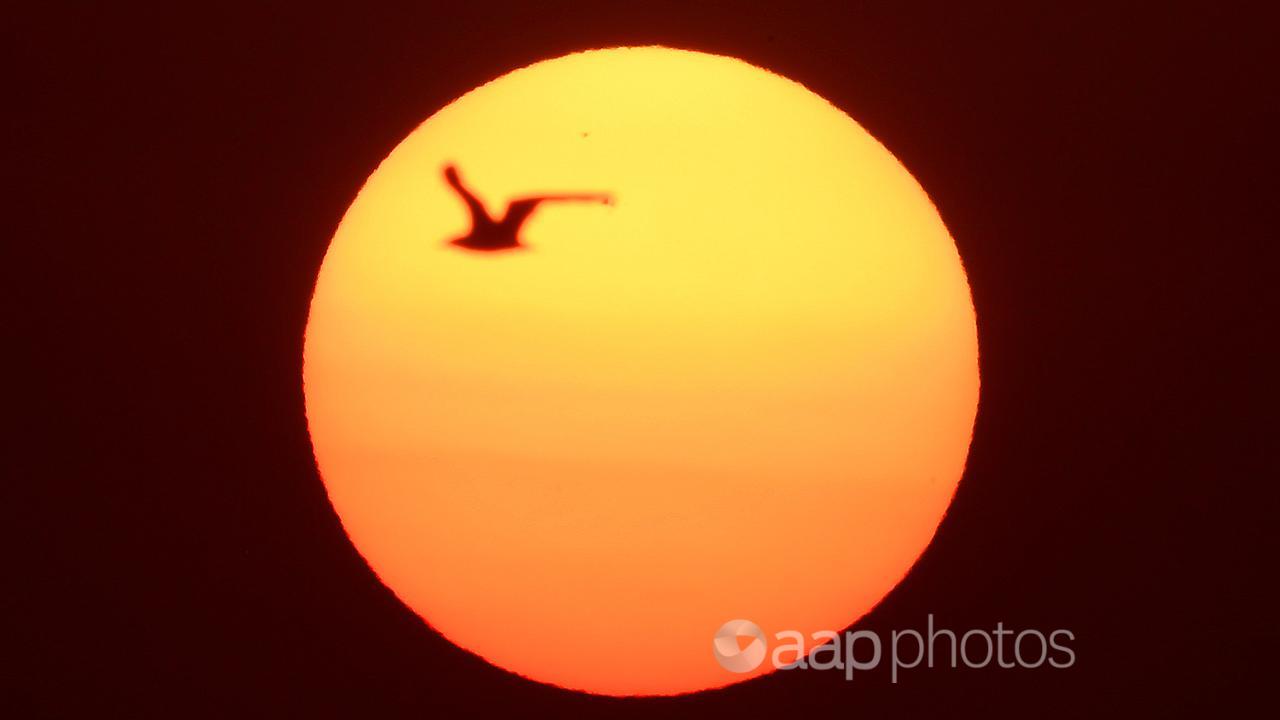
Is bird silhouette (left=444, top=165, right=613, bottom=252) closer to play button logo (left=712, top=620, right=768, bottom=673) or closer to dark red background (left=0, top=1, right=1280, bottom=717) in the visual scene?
play button logo (left=712, top=620, right=768, bottom=673)

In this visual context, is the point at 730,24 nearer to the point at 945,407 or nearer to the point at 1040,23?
the point at 1040,23

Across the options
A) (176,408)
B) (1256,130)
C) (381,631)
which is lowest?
(381,631)

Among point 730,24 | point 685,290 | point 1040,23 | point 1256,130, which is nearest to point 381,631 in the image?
point 685,290

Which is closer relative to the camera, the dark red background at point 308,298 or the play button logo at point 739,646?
the play button logo at point 739,646

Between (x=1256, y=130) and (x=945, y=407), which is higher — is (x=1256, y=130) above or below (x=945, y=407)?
above

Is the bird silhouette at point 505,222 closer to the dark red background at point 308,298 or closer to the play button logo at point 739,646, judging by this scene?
the play button logo at point 739,646

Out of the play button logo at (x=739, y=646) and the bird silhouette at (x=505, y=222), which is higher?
the bird silhouette at (x=505, y=222)

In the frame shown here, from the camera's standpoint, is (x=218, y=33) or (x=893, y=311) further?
(x=218, y=33)

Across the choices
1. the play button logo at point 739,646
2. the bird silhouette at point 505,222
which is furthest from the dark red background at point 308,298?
the bird silhouette at point 505,222
